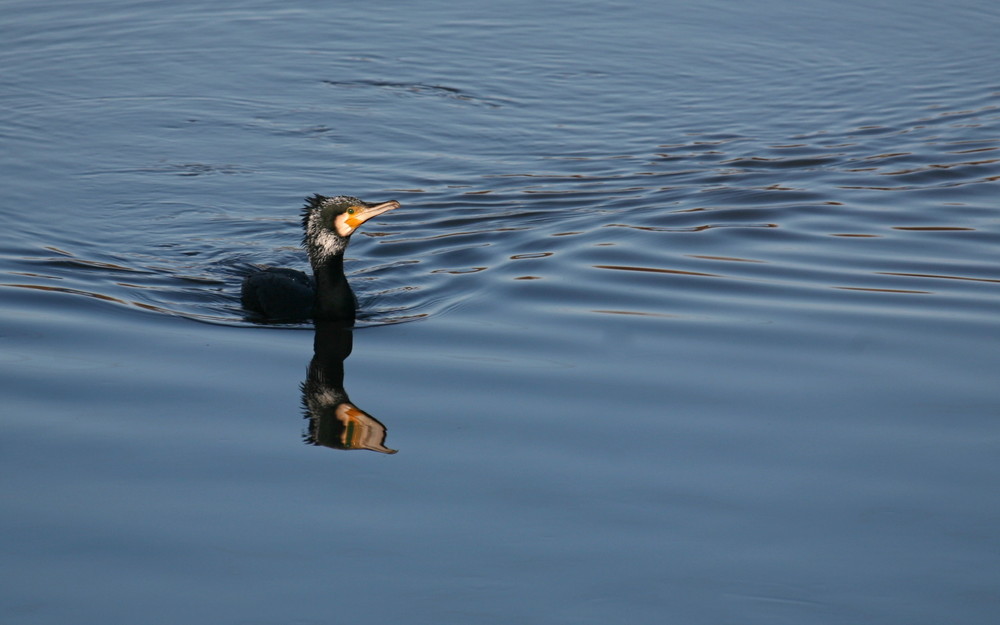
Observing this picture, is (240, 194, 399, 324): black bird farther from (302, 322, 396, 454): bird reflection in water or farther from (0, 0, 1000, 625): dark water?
(302, 322, 396, 454): bird reflection in water

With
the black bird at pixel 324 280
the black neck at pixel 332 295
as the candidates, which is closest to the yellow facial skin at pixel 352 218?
the black bird at pixel 324 280

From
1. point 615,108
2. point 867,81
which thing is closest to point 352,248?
point 615,108

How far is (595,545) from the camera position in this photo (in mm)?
6141

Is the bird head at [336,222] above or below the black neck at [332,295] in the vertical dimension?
above

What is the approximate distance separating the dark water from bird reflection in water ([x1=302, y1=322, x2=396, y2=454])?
5cm

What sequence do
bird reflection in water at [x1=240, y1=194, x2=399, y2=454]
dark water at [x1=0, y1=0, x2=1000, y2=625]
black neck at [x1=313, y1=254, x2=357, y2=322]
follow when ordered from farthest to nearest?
black neck at [x1=313, y1=254, x2=357, y2=322] < bird reflection in water at [x1=240, y1=194, x2=399, y2=454] < dark water at [x1=0, y1=0, x2=1000, y2=625]

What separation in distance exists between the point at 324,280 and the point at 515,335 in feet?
A: 5.52

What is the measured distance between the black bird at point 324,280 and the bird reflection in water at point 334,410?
21.4 inches

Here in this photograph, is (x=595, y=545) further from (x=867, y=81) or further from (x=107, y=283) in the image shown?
(x=867, y=81)

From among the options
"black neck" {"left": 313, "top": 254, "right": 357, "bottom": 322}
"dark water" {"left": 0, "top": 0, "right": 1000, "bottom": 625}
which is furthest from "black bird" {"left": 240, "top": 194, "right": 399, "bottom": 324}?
"dark water" {"left": 0, "top": 0, "right": 1000, "bottom": 625}

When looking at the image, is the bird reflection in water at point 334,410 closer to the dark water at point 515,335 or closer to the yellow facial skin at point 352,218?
the dark water at point 515,335

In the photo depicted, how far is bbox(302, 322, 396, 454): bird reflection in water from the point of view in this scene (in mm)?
7438

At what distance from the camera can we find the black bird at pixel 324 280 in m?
9.88

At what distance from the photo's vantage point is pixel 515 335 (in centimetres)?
921
